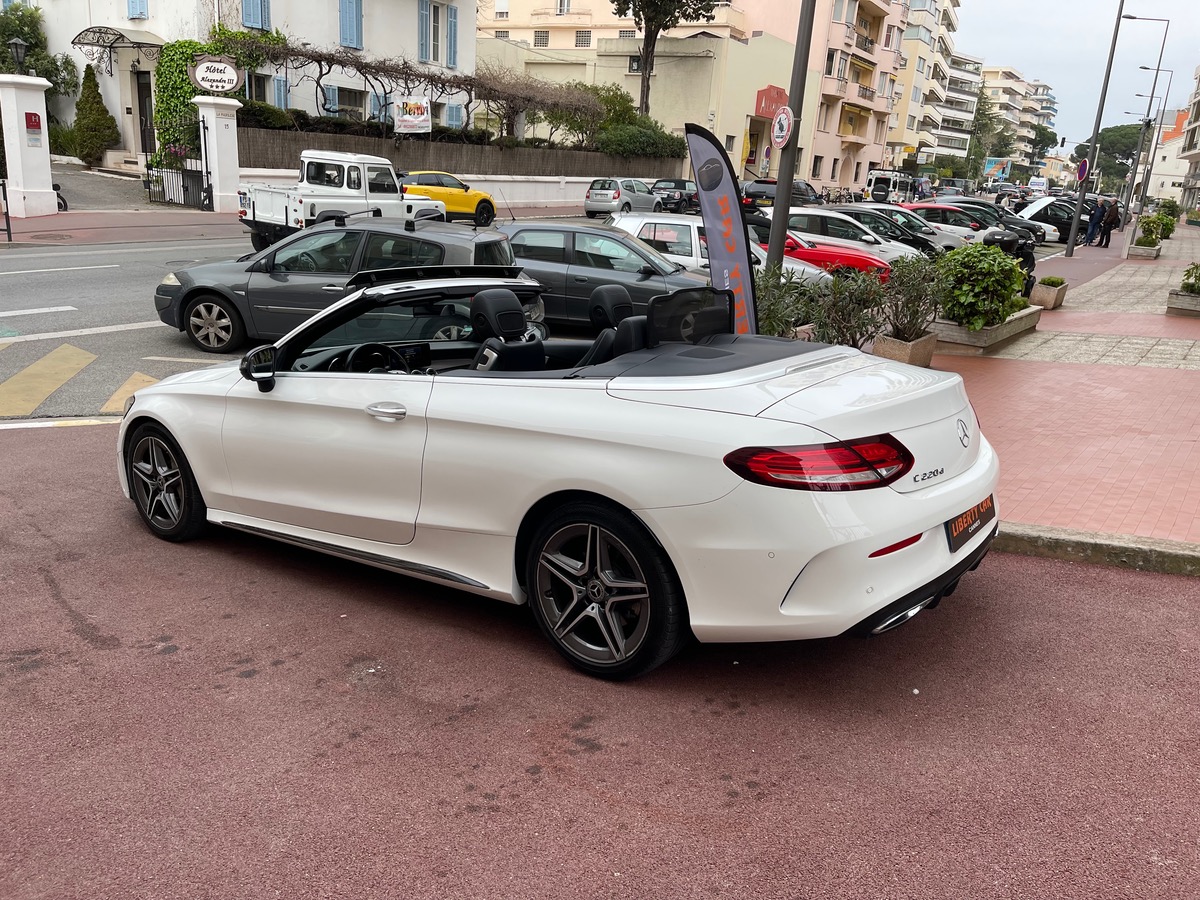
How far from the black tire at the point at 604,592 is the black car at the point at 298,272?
6.52 metres

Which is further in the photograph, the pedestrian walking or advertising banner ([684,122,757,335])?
the pedestrian walking

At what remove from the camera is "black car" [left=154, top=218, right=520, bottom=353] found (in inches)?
400

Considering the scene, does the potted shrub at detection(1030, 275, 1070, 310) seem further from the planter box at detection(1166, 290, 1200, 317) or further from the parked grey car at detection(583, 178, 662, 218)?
the parked grey car at detection(583, 178, 662, 218)

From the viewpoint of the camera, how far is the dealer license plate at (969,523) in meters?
3.81

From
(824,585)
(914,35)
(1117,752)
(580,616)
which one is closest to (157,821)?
(580,616)

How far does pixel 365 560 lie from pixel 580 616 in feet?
3.91

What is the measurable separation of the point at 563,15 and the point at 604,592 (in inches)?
2888

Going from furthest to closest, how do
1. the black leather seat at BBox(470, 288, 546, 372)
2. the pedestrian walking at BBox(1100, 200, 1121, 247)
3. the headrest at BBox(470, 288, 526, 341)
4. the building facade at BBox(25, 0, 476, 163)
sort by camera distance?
the pedestrian walking at BBox(1100, 200, 1121, 247) < the building facade at BBox(25, 0, 476, 163) < the headrest at BBox(470, 288, 526, 341) < the black leather seat at BBox(470, 288, 546, 372)

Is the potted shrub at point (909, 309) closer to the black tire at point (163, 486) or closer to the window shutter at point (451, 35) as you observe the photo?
the black tire at point (163, 486)

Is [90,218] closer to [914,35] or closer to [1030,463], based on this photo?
[1030,463]

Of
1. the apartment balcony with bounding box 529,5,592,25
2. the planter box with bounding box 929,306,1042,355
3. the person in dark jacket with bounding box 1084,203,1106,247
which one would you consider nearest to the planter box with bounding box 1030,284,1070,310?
the planter box with bounding box 929,306,1042,355

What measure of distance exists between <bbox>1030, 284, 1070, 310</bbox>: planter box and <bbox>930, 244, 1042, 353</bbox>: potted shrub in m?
5.36

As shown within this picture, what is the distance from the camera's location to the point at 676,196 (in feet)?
130

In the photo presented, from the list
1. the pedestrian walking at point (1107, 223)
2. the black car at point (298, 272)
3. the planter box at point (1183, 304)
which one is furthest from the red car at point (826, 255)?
the pedestrian walking at point (1107, 223)
